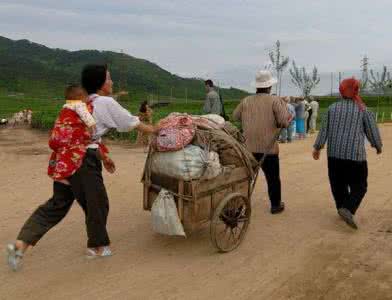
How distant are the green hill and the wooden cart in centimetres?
3900

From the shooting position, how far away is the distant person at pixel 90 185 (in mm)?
4836

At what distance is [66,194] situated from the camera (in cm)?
498

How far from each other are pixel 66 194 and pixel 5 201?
10.3ft

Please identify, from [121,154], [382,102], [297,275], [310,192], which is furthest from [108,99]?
[382,102]

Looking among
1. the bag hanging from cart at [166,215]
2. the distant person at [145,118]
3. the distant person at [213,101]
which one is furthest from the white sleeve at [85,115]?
the distant person at [145,118]

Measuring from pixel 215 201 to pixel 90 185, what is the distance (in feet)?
4.17

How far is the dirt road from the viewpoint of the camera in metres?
4.46

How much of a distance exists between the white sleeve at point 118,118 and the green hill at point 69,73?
39.4 meters

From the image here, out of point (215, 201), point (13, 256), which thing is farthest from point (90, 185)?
point (215, 201)

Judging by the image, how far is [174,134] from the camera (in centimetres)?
519

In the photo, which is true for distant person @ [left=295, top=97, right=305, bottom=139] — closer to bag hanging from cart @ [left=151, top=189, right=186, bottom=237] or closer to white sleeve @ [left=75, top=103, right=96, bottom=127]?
bag hanging from cart @ [left=151, top=189, right=186, bottom=237]

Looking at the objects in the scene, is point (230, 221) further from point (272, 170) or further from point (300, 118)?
point (300, 118)

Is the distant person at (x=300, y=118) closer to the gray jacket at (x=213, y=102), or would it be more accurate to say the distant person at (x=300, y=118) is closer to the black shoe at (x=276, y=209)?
the gray jacket at (x=213, y=102)

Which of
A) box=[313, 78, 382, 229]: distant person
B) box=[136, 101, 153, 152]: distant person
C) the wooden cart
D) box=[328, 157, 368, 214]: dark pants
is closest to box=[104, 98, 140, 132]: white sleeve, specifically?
the wooden cart
